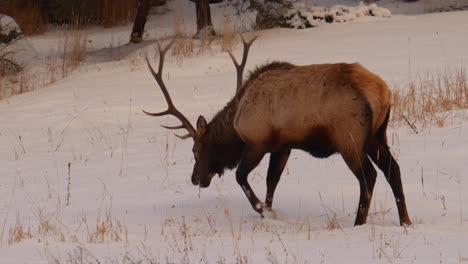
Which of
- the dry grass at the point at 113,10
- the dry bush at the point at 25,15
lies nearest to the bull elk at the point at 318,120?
the dry bush at the point at 25,15

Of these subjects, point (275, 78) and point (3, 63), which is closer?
point (275, 78)

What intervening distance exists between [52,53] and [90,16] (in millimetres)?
3442

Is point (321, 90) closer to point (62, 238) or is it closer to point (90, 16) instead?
point (62, 238)

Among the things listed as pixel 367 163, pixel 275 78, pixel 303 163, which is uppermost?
pixel 275 78

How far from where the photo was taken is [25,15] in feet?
73.8

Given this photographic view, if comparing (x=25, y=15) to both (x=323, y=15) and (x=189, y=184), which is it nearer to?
(x=323, y=15)

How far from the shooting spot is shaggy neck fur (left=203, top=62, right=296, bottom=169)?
7789 mm

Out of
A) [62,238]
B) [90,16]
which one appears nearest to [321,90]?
[62,238]

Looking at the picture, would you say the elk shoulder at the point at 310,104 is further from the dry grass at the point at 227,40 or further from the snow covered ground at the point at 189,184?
the dry grass at the point at 227,40

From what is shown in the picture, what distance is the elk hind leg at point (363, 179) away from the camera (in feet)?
21.7

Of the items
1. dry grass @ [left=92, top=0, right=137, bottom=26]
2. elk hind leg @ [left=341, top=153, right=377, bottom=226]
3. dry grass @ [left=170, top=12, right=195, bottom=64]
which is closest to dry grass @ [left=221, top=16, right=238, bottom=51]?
dry grass @ [left=170, top=12, right=195, bottom=64]

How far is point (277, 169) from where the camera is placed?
7.66 m

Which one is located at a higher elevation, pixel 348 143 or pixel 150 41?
pixel 348 143

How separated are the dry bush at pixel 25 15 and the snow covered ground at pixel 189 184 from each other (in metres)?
6.33
